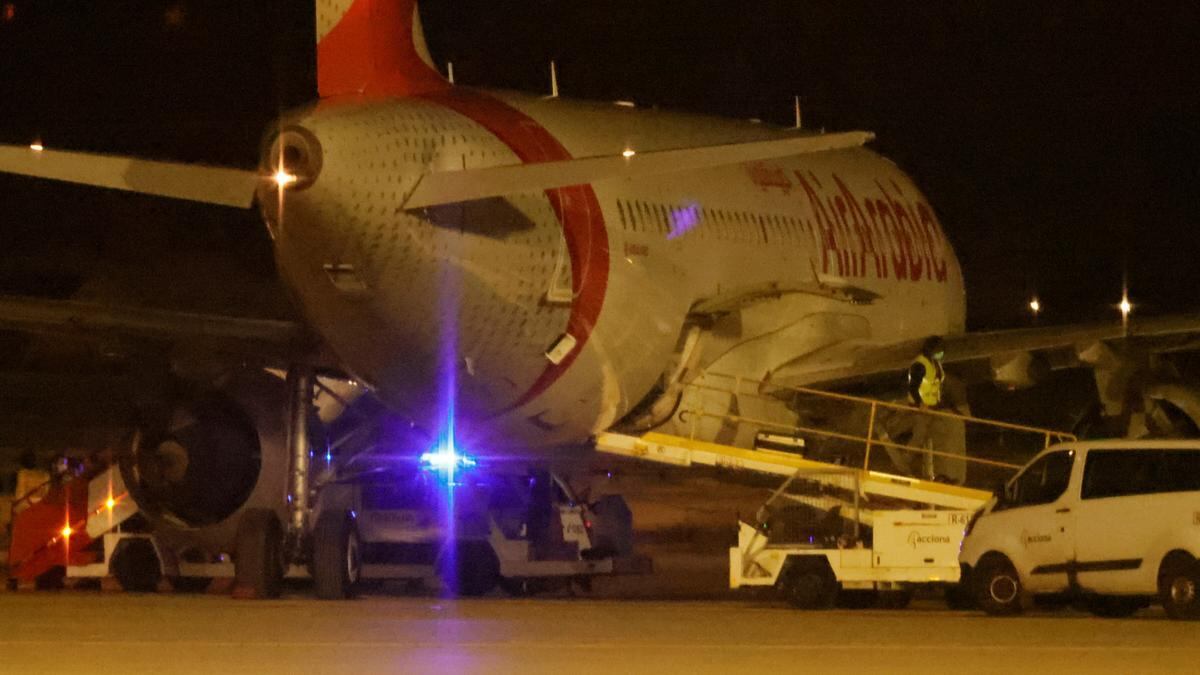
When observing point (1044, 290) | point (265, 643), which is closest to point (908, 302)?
point (265, 643)

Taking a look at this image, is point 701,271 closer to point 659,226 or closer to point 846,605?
point 659,226

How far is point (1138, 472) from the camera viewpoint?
61.8ft

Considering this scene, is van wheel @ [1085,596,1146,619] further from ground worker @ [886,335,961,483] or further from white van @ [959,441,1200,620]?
ground worker @ [886,335,961,483]

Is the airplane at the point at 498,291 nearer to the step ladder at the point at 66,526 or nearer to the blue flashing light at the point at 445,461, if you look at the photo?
the blue flashing light at the point at 445,461

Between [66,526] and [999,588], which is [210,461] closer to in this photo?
[66,526]

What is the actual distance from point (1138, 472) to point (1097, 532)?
75cm

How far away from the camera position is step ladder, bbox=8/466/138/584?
2439 cm

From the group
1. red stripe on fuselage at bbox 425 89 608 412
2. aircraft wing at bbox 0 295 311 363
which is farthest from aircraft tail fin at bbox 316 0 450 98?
aircraft wing at bbox 0 295 311 363

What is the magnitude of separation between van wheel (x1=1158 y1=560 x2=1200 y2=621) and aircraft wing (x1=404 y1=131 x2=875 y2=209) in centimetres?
447

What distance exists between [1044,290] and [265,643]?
38.6 m

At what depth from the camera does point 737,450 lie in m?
21.9

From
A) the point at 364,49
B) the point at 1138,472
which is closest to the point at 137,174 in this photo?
the point at 364,49

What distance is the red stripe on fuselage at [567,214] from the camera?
796 inches

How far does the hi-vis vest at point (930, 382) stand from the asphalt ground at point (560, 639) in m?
3.32
